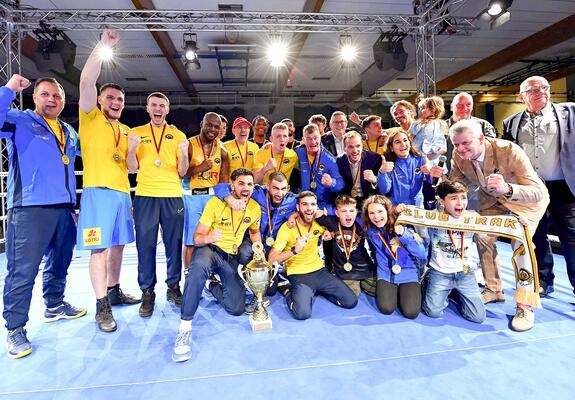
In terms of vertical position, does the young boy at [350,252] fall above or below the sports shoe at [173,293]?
above

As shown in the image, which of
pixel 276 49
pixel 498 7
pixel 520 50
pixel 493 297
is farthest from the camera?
pixel 520 50

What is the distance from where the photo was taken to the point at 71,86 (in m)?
11.2

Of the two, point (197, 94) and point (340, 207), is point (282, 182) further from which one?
point (197, 94)

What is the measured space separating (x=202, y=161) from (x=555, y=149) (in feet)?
9.99

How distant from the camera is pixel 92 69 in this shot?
2.29 m

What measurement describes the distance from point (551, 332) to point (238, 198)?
2.48 metres

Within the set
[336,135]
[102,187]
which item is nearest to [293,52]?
[336,135]

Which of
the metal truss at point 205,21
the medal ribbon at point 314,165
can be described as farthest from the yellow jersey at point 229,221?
the metal truss at point 205,21

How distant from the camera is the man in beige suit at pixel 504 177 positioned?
7.68ft

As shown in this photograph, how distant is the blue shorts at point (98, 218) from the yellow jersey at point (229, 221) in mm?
660

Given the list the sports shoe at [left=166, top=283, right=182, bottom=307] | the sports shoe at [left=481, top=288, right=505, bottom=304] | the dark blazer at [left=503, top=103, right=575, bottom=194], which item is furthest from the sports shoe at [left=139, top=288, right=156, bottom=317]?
the dark blazer at [left=503, top=103, right=575, bottom=194]

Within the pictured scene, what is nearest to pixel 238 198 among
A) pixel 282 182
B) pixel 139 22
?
pixel 282 182

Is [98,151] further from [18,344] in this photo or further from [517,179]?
[517,179]

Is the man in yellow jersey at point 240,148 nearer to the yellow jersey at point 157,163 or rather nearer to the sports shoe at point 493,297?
the yellow jersey at point 157,163
